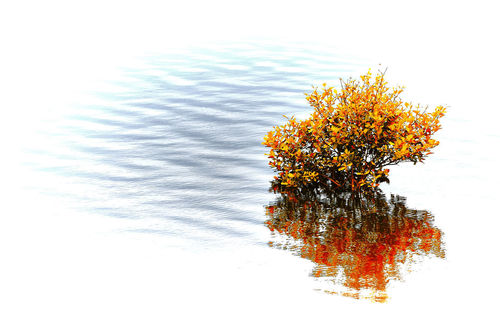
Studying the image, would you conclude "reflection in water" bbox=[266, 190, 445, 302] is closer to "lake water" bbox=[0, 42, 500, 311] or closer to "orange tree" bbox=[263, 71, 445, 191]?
"lake water" bbox=[0, 42, 500, 311]

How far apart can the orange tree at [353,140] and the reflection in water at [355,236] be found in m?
0.42

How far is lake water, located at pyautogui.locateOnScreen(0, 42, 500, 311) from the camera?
7.64 metres

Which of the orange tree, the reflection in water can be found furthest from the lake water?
the orange tree

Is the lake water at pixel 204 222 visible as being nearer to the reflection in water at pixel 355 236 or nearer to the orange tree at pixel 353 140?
the reflection in water at pixel 355 236

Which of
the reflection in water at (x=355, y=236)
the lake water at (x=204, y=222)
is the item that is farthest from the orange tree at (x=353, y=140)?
the lake water at (x=204, y=222)

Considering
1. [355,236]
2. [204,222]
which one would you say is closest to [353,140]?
[355,236]

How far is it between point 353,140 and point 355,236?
212cm

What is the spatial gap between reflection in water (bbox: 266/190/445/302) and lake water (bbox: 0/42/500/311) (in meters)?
0.03

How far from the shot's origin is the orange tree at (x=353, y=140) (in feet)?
34.2

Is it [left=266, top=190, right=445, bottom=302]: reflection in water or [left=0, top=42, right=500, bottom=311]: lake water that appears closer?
[left=0, top=42, right=500, bottom=311]: lake water

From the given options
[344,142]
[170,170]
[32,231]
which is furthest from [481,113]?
[32,231]

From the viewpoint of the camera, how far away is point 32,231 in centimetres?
979

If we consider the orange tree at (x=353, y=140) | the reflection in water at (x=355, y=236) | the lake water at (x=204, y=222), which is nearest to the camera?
the lake water at (x=204, y=222)

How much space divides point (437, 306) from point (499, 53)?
24325 mm
